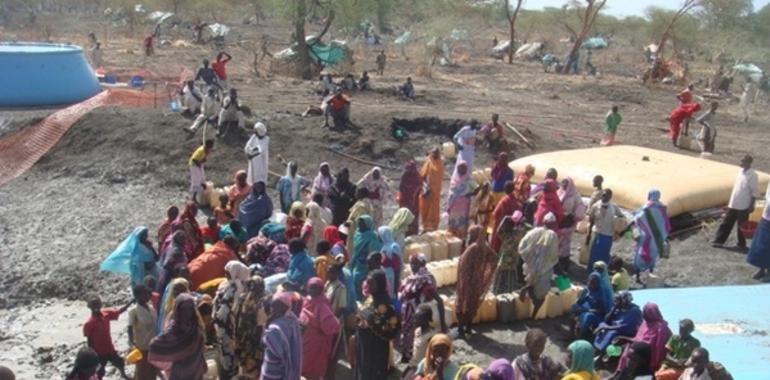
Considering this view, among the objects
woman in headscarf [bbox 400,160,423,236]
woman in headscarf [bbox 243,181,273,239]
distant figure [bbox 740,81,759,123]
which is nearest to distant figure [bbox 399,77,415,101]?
distant figure [bbox 740,81,759,123]

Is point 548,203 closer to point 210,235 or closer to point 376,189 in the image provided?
point 376,189

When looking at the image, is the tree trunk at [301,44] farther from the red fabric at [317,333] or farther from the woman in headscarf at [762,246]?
the red fabric at [317,333]

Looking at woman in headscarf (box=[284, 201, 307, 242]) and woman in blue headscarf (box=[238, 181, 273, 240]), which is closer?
woman in headscarf (box=[284, 201, 307, 242])

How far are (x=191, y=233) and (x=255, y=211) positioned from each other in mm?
1063

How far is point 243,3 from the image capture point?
5619 cm

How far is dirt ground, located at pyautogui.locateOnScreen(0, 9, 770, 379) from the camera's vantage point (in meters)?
8.73

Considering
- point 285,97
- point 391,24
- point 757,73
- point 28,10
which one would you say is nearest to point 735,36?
point 757,73

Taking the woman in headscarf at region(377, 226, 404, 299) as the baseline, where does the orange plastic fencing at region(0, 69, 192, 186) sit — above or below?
below

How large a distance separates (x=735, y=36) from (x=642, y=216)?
39450 mm

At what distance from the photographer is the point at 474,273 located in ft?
25.0

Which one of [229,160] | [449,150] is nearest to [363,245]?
[229,160]

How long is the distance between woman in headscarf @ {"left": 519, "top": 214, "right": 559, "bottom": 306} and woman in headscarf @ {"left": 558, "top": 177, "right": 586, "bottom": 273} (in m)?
1.45

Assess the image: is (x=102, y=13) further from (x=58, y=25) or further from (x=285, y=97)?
(x=285, y=97)

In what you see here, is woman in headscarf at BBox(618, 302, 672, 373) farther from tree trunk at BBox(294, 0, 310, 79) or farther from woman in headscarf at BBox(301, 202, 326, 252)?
tree trunk at BBox(294, 0, 310, 79)
